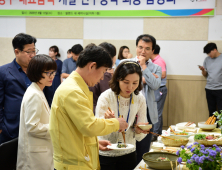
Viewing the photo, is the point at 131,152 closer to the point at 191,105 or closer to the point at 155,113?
the point at 155,113

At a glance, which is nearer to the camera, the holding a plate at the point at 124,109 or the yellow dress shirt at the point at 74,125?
the yellow dress shirt at the point at 74,125

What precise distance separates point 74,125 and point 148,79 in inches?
56.7

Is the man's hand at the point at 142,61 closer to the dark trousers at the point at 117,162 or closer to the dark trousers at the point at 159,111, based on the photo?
the dark trousers at the point at 117,162

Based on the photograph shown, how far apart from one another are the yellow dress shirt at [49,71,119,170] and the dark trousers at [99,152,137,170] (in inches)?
19.8

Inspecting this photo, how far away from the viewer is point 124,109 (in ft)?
6.34

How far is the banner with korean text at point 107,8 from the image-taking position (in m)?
4.79

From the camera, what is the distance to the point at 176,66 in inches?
195

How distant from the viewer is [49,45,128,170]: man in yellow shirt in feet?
3.99

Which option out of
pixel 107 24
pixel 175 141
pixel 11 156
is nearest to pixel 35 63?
pixel 11 156

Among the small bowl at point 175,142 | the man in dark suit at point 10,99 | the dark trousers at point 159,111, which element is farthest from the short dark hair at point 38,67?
the dark trousers at point 159,111

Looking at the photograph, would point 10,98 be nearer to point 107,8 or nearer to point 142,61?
point 142,61

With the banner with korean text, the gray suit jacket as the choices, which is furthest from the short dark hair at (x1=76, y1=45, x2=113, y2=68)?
the banner with korean text

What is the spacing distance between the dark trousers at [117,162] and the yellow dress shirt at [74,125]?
0.50 metres

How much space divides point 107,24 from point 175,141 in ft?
11.8
